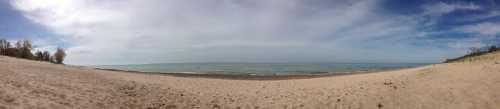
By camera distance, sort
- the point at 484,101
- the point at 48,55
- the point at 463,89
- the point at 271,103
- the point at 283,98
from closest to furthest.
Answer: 1. the point at 484,101
2. the point at 463,89
3. the point at 271,103
4. the point at 283,98
5. the point at 48,55

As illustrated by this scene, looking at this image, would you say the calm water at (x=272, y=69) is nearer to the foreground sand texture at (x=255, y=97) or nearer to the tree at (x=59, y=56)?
the tree at (x=59, y=56)

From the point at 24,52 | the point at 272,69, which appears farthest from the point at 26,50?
the point at 272,69

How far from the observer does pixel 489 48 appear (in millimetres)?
41562

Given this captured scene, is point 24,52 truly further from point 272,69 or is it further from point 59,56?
point 272,69

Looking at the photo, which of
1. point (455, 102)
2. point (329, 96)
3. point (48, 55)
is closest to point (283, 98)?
point (329, 96)

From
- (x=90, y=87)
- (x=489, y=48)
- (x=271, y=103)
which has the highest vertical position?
(x=489, y=48)

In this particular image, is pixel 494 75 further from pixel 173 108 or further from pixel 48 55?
pixel 48 55

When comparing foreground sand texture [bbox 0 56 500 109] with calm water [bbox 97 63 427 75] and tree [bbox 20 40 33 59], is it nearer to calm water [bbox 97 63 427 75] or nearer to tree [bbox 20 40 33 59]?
calm water [bbox 97 63 427 75]

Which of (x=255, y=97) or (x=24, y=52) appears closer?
(x=255, y=97)

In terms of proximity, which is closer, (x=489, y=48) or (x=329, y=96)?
(x=329, y=96)

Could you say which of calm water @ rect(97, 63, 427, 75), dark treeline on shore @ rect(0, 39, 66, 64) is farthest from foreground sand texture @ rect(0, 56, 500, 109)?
dark treeline on shore @ rect(0, 39, 66, 64)

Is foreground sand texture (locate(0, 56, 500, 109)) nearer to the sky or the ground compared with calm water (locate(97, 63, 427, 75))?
nearer to the sky

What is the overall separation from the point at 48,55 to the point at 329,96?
64855 millimetres

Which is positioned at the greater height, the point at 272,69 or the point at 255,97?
the point at 255,97
